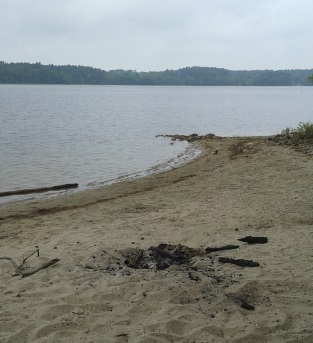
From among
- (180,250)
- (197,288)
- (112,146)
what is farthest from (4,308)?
(112,146)

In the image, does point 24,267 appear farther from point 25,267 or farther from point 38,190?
point 38,190

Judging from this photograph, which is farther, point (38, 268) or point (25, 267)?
point (25, 267)

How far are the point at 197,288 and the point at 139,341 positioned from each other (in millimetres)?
1283

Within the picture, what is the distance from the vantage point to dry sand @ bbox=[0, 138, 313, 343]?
168 inches

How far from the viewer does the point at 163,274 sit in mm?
5527

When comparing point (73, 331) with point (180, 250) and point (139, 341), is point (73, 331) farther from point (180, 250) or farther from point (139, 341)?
point (180, 250)

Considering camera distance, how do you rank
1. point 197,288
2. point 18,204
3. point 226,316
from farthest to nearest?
point 18,204 → point 197,288 → point 226,316

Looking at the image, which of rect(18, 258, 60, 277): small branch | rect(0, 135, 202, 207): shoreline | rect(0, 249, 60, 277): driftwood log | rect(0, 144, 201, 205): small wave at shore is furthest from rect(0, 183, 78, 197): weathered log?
rect(18, 258, 60, 277): small branch

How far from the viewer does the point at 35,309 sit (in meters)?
4.73

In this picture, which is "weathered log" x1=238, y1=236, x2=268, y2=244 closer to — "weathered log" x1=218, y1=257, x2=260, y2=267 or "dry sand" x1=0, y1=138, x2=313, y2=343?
"dry sand" x1=0, y1=138, x2=313, y2=343

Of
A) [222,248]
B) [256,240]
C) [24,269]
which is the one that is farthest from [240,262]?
[24,269]

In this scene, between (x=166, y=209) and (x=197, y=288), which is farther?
(x=166, y=209)

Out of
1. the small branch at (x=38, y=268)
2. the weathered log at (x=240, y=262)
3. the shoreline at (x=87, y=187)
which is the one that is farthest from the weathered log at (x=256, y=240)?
the shoreline at (x=87, y=187)

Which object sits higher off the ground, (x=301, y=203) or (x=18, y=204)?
(x=301, y=203)
